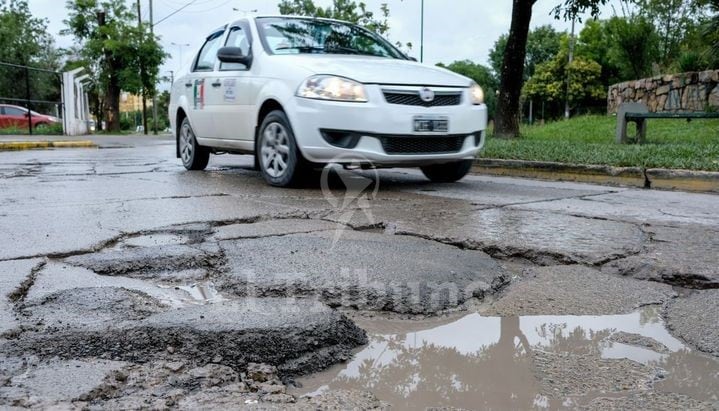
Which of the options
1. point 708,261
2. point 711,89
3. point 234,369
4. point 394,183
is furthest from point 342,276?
point 711,89

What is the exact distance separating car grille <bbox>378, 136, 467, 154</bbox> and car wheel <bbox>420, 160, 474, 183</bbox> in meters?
0.53

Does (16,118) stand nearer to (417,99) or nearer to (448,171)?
(448,171)

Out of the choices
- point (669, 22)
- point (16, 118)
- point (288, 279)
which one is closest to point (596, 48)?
point (669, 22)

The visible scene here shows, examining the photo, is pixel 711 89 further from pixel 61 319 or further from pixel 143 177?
pixel 61 319

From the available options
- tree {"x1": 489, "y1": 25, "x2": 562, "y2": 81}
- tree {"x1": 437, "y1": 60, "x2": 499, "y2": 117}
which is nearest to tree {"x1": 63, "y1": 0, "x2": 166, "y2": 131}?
tree {"x1": 489, "y1": 25, "x2": 562, "y2": 81}

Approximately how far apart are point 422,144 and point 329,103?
0.85 metres

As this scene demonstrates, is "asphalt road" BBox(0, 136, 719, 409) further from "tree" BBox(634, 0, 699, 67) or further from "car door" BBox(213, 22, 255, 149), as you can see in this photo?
"tree" BBox(634, 0, 699, 67)

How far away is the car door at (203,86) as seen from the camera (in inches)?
265

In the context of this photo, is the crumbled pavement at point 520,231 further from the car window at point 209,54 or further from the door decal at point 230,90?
the car window at point 209,54

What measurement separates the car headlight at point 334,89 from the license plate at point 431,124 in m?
0.48

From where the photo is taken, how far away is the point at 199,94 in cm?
690

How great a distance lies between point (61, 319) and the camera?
84.2 inches

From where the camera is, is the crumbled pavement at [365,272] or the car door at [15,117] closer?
the crumbled pavement at [365,272]

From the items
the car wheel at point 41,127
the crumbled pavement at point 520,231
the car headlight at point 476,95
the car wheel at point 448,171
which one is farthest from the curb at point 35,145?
the crumbled pavement at point 520,231
